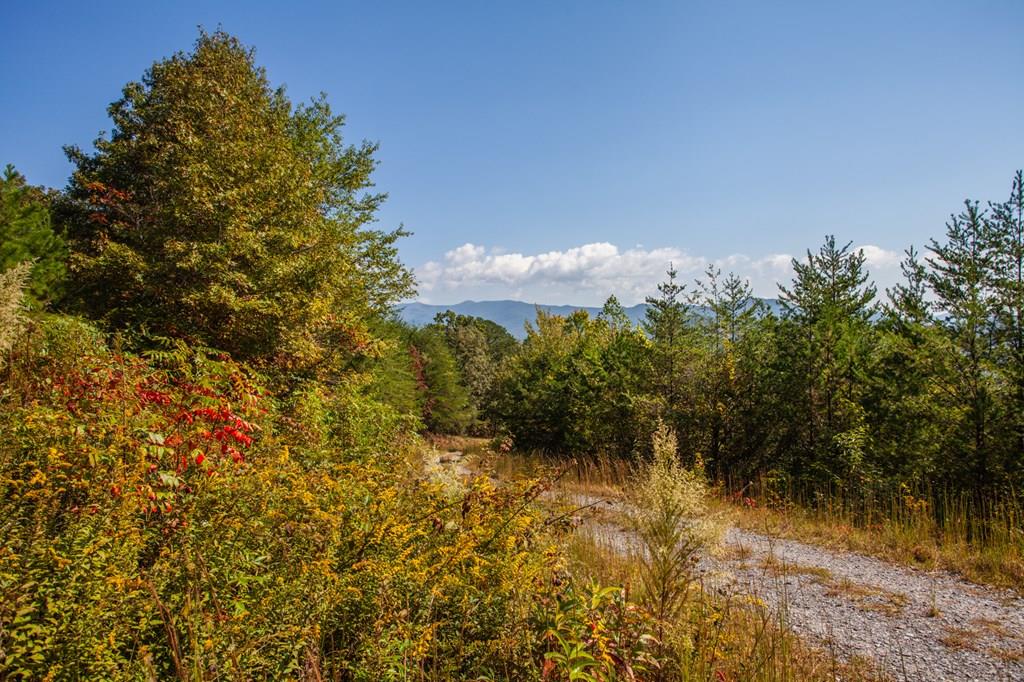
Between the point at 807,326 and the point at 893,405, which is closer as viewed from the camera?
the point at 893,405

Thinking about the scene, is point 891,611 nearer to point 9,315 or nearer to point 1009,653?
point 1009,653

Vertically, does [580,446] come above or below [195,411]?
below

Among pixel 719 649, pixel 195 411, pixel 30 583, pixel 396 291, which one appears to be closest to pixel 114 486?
pixel 30 583

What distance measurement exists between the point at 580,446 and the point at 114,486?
46.4 ft

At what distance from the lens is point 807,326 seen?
9797mm

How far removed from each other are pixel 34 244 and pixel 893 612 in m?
15.9

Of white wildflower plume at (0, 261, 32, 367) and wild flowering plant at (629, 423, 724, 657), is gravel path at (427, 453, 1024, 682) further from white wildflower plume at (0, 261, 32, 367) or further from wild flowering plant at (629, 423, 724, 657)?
white wildflower plume at (0, 261, 32, 367)

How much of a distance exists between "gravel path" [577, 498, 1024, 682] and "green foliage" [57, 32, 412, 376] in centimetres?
677

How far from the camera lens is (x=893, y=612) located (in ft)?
14.5

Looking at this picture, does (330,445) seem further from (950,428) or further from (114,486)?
(950,428)

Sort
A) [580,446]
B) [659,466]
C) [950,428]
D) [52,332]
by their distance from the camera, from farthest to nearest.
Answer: [580,446] → [950,428] → [52,332] → [659,466]

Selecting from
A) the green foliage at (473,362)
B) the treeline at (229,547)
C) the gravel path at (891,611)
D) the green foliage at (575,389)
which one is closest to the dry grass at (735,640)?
the gravel path at (891,611)

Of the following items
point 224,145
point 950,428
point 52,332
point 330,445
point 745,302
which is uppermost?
point 224,145

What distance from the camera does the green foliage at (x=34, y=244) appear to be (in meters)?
9.79
